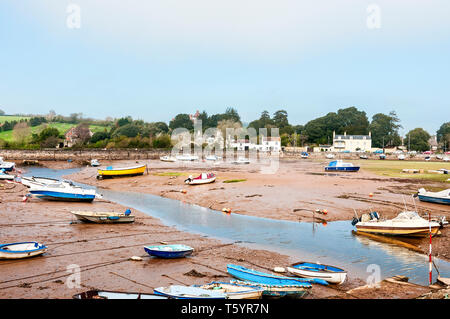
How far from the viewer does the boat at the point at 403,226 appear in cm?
2017

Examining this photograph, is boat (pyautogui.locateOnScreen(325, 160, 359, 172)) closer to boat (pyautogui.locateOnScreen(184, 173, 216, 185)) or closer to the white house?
boat (pyautogui.locateOnScreen(184, 173, 216, 185))

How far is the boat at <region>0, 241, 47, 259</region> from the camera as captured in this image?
1536 cm

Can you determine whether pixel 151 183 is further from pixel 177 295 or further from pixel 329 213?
pixel 177 295

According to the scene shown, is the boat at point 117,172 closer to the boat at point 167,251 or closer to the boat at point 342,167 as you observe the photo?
the boat at point 342,167

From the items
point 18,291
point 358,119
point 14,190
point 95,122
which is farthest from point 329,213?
point 358,119

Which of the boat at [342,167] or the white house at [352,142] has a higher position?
the white house at [352,142]

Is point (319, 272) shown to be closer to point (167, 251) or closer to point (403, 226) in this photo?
point (167, 251)

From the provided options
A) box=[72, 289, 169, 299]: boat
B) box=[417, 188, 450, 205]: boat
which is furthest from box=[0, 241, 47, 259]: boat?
box=[417, 188, 450, 205]: boat

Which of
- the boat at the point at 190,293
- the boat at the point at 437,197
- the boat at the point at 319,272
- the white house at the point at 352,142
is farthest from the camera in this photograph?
the white house at the point at 352,142

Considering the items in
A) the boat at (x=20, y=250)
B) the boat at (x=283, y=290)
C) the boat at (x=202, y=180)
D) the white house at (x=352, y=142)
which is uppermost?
the white house at (x=352, y=142)

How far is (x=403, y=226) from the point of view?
2038cm

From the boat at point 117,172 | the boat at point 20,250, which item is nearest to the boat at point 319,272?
the boat at point 20,250

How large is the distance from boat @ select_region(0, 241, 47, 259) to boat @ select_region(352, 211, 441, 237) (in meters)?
16.1

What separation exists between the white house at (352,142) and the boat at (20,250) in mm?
129252
